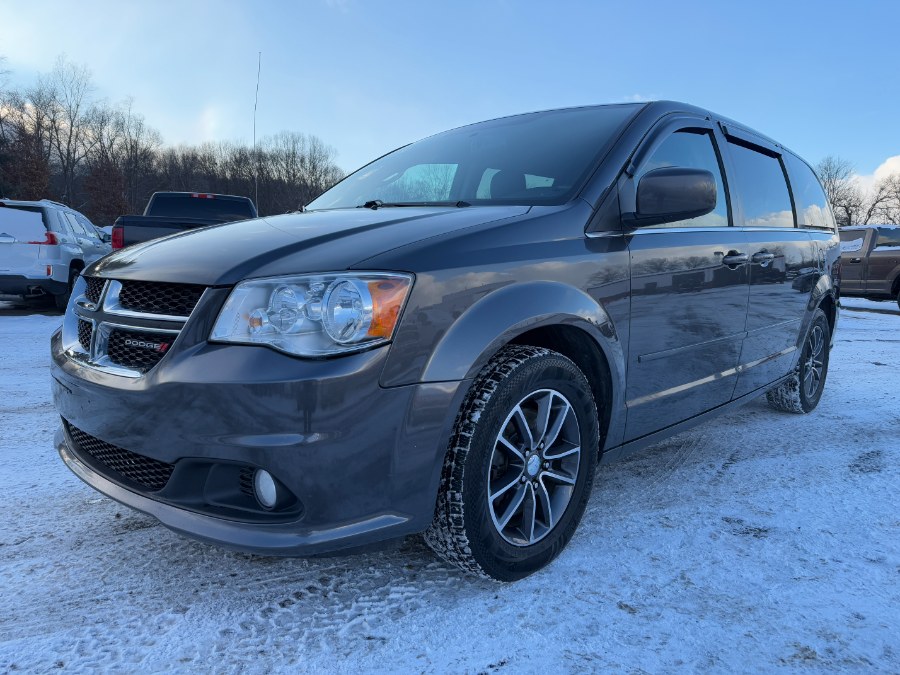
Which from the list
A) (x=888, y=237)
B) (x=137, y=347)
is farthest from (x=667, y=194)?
(x=888, y=237)

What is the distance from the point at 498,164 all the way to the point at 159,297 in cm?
159

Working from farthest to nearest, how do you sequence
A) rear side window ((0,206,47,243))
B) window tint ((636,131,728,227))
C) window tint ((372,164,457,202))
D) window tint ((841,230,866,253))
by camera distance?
1. window tint ((841,230,866,253))
2. rear side window ((0,206,47,243))
3. window tint ((372,164,457,202))
4. window tint ((636,131,728,227))

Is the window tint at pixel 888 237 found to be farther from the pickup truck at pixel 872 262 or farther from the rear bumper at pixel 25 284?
the rear bumper at pixel 25 284

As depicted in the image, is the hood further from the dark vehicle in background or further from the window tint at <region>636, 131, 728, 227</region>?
the window tint at <region>636, 131, 728, 227</region>

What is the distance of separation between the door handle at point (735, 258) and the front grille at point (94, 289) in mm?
2559

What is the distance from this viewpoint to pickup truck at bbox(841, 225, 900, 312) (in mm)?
13297

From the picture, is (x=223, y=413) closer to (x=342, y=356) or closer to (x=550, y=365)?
(x=342, y=356)

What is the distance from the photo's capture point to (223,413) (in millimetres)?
1610

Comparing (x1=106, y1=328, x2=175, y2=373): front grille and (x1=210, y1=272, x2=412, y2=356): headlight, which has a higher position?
(x1=210, y1=272, x2=412, y2=356): headlight

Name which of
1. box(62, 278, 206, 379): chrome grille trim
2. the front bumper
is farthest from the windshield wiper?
box(62, 278, 206, 379): chrome grille trim

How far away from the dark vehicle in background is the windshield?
0.02 meters

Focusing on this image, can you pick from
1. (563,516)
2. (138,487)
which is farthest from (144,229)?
(563,516)

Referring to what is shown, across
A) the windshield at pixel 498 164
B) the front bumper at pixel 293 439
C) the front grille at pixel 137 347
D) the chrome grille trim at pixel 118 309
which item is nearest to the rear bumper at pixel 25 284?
the windshield at pixel 498 164

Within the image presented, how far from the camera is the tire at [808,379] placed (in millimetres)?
4193
